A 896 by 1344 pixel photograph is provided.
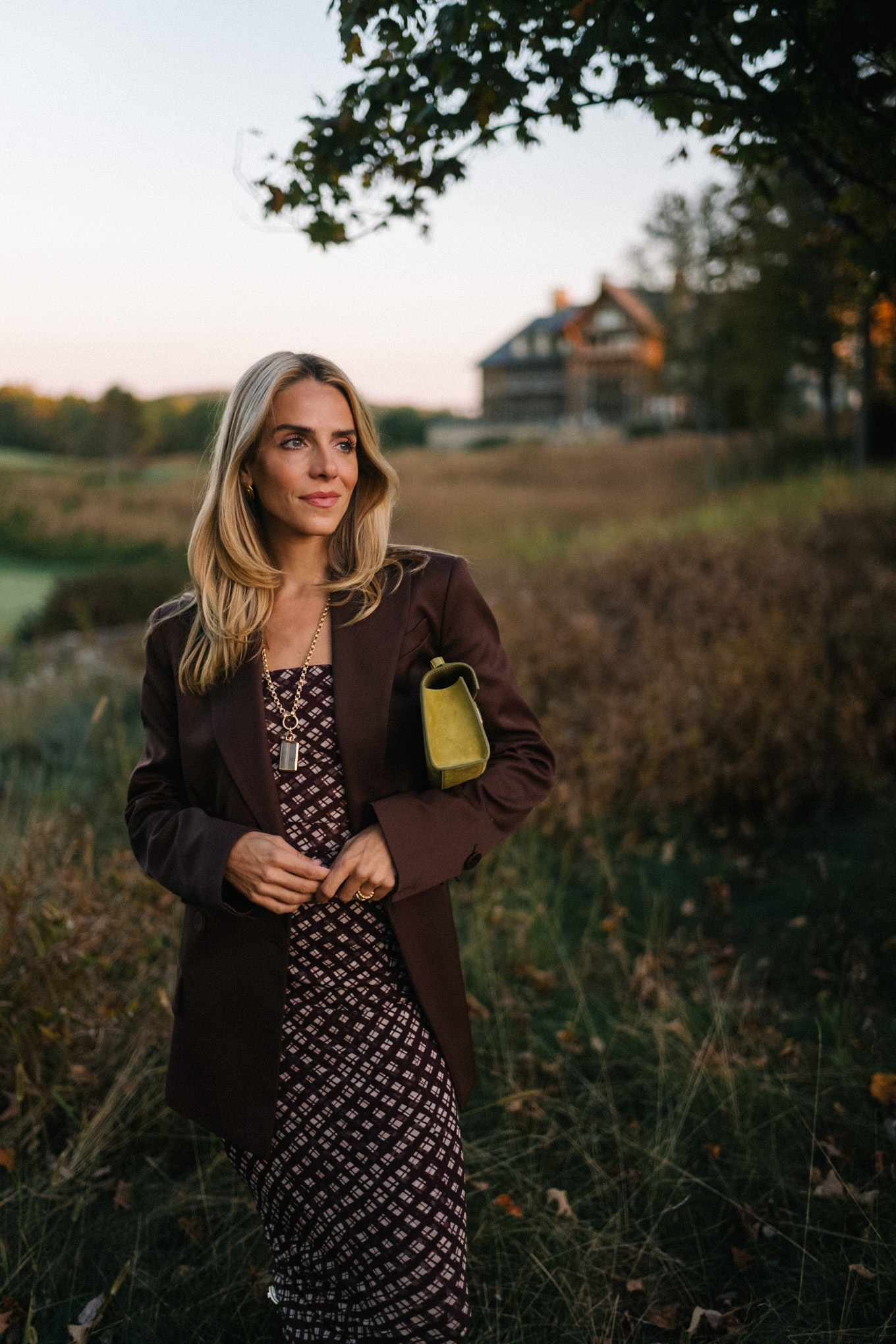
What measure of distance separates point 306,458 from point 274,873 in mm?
958

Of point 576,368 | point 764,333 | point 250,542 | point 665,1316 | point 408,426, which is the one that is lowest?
point 665,1316

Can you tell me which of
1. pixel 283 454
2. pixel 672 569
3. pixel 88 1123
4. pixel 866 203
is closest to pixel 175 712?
pixel 283 454

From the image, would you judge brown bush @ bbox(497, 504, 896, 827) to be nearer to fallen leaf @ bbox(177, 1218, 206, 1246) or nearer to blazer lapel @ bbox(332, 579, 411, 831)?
fallen leaf @ bbox(177, 1218, 206, 1246)

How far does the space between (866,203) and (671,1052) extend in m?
3.01

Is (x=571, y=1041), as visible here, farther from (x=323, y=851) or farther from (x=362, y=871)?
(x=362, y=871)

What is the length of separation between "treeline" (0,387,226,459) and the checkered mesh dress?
112 feet

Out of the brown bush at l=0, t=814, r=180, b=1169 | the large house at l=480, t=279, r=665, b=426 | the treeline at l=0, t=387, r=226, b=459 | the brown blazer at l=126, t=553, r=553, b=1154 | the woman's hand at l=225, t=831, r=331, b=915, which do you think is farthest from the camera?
the large house at l=480, t=279, r=665, b=426

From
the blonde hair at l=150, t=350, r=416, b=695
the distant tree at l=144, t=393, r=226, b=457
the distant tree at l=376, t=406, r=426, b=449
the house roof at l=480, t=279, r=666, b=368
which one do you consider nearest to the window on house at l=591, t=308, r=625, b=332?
the house roof at l=480, t=279, r=666, b=368

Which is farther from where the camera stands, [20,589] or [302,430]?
[20,589]

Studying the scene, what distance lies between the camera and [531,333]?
2731 inches

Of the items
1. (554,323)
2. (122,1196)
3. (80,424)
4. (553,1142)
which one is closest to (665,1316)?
(553,1142)

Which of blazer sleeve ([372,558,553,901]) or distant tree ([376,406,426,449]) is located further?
distant tree ([376,406,426,449])

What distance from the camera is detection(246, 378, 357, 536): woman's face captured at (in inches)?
89.3

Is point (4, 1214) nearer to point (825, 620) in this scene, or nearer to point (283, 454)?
point (283, 454)
